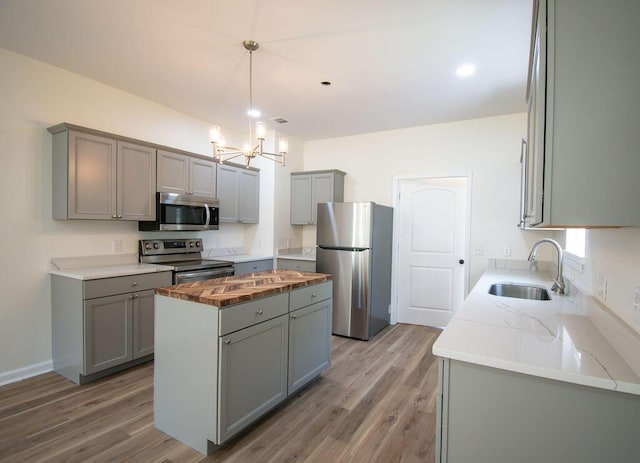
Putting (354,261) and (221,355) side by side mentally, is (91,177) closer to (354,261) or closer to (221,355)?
(221,355)

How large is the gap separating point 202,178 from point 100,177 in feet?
3.82

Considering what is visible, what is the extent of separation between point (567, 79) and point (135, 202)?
11.6 feet

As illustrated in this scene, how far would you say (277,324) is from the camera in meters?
2.31

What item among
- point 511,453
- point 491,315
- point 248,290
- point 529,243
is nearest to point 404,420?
point 491,315

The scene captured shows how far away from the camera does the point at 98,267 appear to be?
10.5 feet

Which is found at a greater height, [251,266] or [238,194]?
[238,194]

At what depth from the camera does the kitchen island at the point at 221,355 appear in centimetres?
191

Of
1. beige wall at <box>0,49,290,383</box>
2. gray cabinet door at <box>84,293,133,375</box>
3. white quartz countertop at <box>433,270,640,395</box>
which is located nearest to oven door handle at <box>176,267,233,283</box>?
gray cabinet door at <box>84,293,133,375</box>

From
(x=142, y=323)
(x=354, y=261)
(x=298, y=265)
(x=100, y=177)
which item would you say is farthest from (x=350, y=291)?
(x=100, y=177)

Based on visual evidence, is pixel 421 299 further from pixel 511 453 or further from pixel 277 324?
pixel 511 453

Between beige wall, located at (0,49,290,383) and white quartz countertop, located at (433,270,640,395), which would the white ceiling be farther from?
white quartz countertop, located at (433,270,640,395)

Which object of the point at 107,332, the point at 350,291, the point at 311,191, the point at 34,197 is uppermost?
the point at 311,191

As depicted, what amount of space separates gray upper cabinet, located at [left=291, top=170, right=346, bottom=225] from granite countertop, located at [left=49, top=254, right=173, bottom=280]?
223 centimetres

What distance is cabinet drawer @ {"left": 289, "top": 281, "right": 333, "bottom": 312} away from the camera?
248 centimetres
